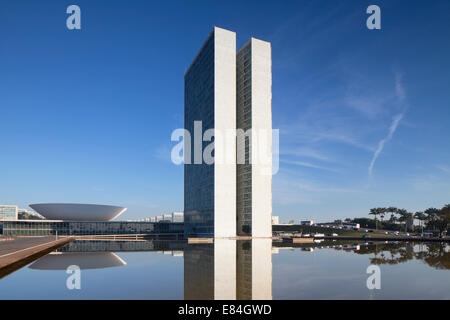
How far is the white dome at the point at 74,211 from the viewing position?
77688 millimetres

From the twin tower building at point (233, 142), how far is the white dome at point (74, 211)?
936 inches

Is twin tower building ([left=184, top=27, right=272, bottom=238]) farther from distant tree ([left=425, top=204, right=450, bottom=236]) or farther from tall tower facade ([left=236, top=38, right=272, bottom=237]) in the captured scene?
distant tree ([left=425, top=204, right=450, bottom=236])

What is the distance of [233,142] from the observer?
66.3 m

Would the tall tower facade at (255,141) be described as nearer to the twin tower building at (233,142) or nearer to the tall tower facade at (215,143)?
the twin tower building at (233,142)

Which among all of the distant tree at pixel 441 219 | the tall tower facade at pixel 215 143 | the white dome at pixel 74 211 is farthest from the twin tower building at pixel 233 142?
the distant tree at pixel 441 219

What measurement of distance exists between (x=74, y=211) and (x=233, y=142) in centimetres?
4241

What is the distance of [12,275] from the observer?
51.4ft

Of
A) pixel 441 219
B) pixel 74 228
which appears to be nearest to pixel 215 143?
pixel 74 228

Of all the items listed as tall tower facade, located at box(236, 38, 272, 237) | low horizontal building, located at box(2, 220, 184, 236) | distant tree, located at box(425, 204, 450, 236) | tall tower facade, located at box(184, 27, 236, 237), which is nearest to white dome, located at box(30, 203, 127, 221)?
low horizontal building, located at box(2, 220, 184, 236)

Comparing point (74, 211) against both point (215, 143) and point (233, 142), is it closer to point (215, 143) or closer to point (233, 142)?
point (215, 143)

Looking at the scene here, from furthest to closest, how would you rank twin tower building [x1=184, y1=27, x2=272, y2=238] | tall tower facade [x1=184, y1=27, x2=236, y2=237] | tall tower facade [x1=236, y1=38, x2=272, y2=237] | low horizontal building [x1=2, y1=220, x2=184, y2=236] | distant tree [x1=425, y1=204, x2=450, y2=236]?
low horizontal building [x1=2, y1=220, x2=184, y2=236]
distant tree [x1=425, y1=204, x2=450, y2=236]
tall tower facade [x1=236, y1=38, x2=272, y2=237]
twin tower building [x1=184, y1=27, x2=272, y2=238]
tall tower facade [x1=184, y1=27, x2=236, y2=237]

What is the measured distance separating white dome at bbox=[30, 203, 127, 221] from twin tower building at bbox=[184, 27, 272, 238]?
23.8 metres

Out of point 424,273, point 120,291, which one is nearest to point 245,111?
point 424,273

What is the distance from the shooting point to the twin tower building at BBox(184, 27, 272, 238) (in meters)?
63.0
